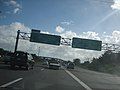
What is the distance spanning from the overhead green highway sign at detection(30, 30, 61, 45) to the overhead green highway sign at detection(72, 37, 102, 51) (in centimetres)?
412

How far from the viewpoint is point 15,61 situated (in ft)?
102

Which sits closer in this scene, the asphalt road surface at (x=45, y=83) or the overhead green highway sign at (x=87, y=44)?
the asphalt road surface at (x=45, y=83)

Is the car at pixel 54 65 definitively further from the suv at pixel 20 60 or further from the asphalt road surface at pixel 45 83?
the asphalt road surface at pixel 45 83

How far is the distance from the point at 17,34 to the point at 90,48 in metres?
17.3

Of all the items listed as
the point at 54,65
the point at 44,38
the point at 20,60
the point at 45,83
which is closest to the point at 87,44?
the point at 44,38

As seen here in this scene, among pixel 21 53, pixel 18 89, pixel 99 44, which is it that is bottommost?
pixel 18 89

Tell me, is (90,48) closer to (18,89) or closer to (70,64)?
(70,64)

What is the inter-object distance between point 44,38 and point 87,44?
967 cm

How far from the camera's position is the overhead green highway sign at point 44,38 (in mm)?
63875

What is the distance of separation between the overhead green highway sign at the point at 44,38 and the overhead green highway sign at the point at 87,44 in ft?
13.5

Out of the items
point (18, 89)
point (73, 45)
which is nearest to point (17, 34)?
point (73, 45)

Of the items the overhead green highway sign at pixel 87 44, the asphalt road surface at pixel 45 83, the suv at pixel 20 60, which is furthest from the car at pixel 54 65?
the asphalt road surface at pixel 45 83

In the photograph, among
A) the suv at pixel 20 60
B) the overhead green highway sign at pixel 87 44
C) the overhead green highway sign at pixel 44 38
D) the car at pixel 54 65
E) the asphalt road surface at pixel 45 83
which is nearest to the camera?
the asphalt road surface at pixel 45 83

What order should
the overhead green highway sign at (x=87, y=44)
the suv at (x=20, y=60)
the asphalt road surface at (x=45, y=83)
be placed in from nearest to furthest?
the asphalt road surface at (x=45, y=83)
the suv at (x=20, y=60)
the overhead green highway sign at (x=87, y=44)
